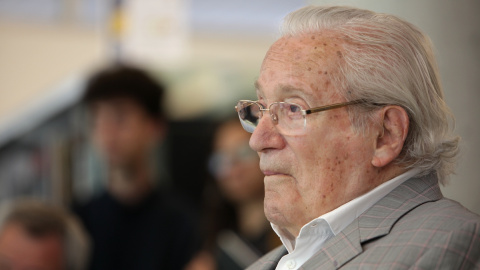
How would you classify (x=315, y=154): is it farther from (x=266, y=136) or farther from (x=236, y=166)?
(x=236, y=166)

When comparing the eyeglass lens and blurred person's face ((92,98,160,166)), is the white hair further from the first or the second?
blurred person's face ((92,98,160,166))

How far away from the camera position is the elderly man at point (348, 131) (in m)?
2.05

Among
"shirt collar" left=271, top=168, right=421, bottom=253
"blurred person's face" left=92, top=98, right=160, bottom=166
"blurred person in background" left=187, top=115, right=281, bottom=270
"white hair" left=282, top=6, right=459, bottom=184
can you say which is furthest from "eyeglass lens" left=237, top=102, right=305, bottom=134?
→ "blurred person's face" left=92, top=98, right=160, bottom=166

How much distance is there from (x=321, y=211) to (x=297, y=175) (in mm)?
107

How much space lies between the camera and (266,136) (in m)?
2.13

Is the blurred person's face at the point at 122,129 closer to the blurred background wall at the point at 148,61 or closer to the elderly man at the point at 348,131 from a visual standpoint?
the blurred background wall at the point at 148,61

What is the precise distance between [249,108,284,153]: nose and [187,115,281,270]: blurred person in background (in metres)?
1.41

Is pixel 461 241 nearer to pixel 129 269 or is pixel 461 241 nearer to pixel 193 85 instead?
pixel 129 269

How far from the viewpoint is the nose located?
211cm

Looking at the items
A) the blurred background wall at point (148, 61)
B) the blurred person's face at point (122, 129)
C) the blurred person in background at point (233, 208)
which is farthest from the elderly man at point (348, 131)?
the blurred person's face at point (122, 129)

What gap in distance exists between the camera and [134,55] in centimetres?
661

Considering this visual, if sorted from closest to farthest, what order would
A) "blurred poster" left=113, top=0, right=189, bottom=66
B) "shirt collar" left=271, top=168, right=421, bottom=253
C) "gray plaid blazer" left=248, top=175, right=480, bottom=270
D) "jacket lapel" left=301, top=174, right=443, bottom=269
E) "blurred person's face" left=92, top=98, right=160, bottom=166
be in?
"gray plaid blazer" left=248, top=175, right=480, bottom=270 < "jacket lapel" left=301, top=174, right=443, bottom=269 < "shirt collar" left=271, top=168, right=421, bottom=253 < "blurred person's face" left=92, top=98, right=160, bottom=166 < "blurred poster" left=113, top=0, right=189, bottom=66

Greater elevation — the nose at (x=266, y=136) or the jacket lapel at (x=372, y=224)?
the nose at (x=266, y=136)

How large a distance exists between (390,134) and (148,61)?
4.96m
